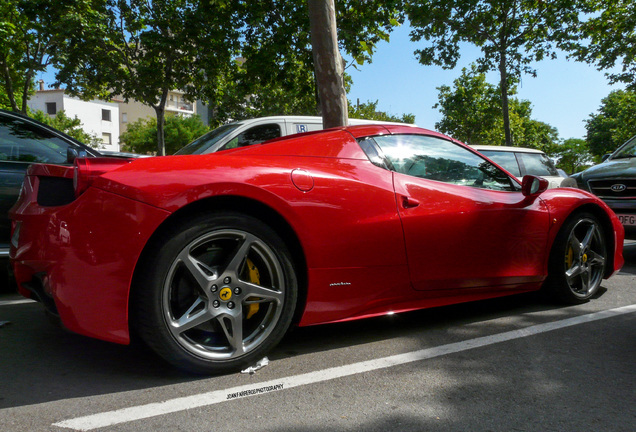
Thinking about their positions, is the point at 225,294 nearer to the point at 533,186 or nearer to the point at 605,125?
the point at 533,186

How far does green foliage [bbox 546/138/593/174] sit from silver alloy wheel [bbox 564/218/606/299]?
269ft

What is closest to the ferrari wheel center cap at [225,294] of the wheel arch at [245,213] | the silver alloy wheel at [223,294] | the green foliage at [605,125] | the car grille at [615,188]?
the silver alloy wheel at [223,294]

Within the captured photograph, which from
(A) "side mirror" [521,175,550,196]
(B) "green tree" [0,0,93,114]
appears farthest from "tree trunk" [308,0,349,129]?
(B) "green tree" [0,0,93,114]

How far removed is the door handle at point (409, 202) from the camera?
3225mm

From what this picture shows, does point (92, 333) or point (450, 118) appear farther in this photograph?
point (450, 118)

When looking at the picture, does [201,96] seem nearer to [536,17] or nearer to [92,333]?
[536,17]

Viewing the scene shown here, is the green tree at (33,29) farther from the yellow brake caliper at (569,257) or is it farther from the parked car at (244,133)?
the yellow brake caliper at (569,257)

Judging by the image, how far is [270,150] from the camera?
10.2 feet

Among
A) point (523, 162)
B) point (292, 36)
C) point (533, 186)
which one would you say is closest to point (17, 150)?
point (533, 186)

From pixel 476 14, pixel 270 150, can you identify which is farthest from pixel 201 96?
pixel 270 150

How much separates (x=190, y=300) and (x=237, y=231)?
41 centimetres

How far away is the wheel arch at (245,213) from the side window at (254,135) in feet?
16.8

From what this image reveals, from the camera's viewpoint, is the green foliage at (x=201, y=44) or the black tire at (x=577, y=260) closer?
the black tire at (x=577, y=260)

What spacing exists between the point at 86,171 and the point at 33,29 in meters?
19.6
